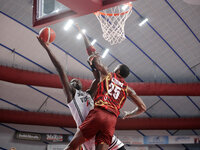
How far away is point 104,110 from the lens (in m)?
5.81

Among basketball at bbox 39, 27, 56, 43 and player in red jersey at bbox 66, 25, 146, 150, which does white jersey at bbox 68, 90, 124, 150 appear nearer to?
player in red jersey at bbox 66, 25, 146, 150

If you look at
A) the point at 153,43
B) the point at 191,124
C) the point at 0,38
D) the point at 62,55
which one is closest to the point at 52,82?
the point at 62,55

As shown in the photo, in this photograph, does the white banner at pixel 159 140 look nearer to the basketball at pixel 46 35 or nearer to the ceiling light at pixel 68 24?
the ceiling light at pixel 68 24

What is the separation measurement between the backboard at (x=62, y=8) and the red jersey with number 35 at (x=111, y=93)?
1699 millimetres

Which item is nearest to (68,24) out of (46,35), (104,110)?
(46,35)

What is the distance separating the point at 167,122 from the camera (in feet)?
69.2

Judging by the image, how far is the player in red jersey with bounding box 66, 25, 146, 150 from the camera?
Answer: 5660mm

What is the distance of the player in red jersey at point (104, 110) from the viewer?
18.6 feet

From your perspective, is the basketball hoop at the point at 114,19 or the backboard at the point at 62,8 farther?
the basketball hoop at the point at 114,19

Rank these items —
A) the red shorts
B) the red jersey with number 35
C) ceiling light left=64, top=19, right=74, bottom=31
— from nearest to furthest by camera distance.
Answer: the red shorts < the red jersey with number 35 < ceiling light left=64, top=19, right=74, bottom=31

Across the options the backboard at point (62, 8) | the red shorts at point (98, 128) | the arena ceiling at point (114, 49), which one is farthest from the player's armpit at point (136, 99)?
the arena ceiling at point (114, 49)

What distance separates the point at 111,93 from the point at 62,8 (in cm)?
261

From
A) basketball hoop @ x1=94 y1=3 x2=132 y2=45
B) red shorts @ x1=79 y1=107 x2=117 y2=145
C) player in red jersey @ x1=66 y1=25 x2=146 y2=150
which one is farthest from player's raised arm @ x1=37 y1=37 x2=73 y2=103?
basketball hoop @ x1=94 y1=3 x2=132 y2=45

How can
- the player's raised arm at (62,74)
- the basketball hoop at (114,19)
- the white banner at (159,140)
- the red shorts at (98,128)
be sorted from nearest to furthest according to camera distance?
the red shorts at (98,128) → the player's raised arm at (62,74) → the basketball hoop at (114,19) → the white banner at (159,140)
